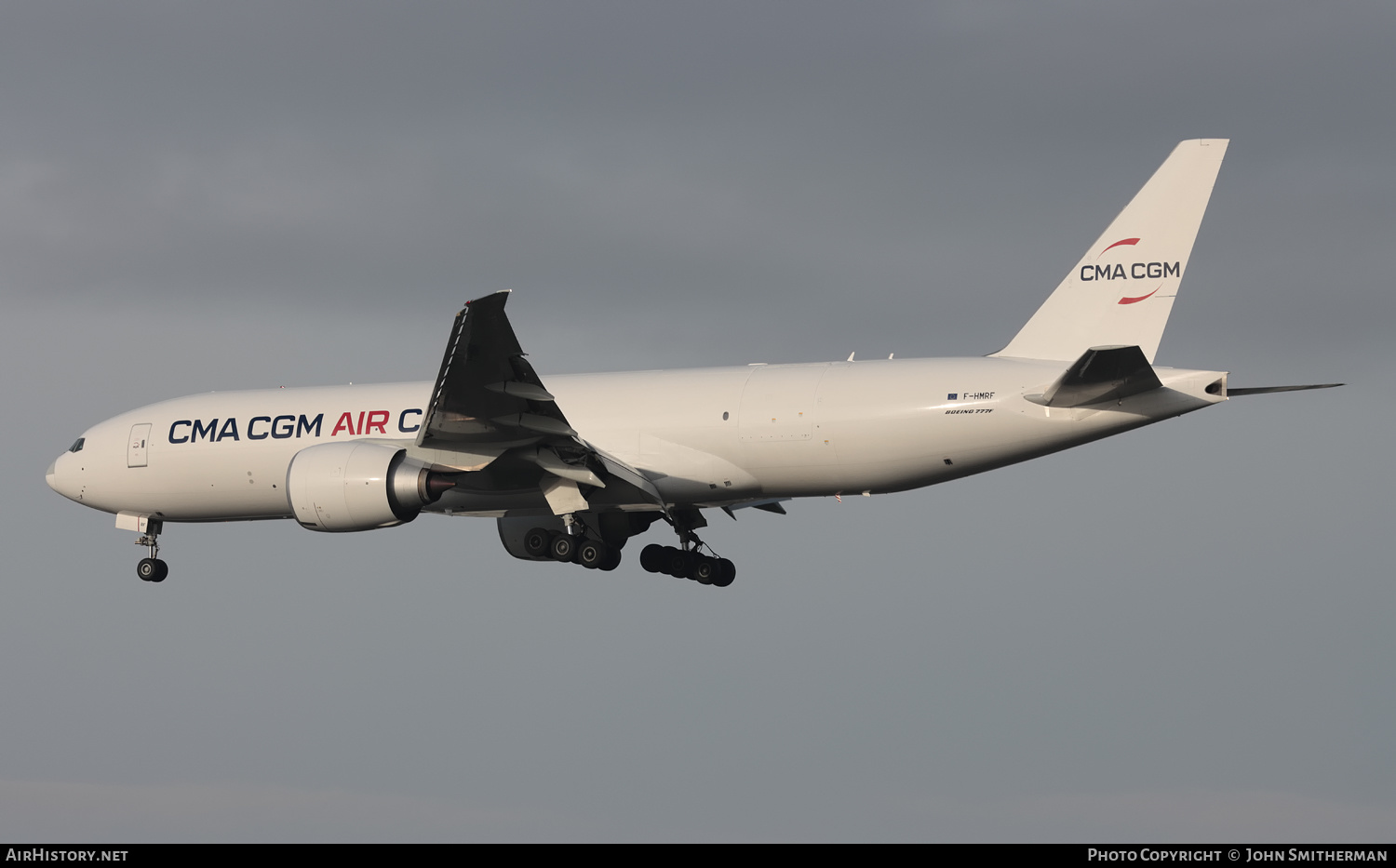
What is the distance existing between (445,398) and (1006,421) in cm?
840

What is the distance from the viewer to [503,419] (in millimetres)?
23812

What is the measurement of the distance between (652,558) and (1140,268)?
1064 centimetres

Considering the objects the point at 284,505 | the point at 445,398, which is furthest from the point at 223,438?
the point at 445,398

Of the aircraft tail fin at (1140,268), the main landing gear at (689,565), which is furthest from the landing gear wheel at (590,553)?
the aircraft tail fin at (1140,268)

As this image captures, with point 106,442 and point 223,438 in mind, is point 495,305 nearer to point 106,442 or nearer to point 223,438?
point 223,438

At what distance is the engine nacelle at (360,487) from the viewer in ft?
79.7

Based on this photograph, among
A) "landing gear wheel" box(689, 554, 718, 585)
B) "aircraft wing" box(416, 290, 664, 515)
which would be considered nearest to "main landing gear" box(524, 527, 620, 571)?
"aircraft wing" box(416, 290, 664, 515)

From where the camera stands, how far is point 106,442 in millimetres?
30234

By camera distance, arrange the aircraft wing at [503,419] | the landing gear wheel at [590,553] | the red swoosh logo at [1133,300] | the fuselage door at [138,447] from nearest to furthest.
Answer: the aircraft wing at [503,419] < the red swoosh logo at [1133,300] < the landing gear wheel at [590,553] < the fuselage door at [138,447]

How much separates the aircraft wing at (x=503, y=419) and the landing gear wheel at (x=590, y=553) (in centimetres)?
149

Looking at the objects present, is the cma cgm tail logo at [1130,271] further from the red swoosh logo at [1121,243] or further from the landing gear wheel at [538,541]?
the landing gear wheel at [538,541]

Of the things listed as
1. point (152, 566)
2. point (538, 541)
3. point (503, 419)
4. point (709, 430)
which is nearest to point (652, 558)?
point (538, 541)

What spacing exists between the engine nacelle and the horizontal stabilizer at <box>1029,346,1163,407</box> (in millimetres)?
9540

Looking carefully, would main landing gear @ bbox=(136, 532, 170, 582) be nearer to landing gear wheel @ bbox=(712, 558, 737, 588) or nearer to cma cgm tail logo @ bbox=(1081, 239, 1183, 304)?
landing gear wheel @ bbox=(712, 558, 737, 588)
